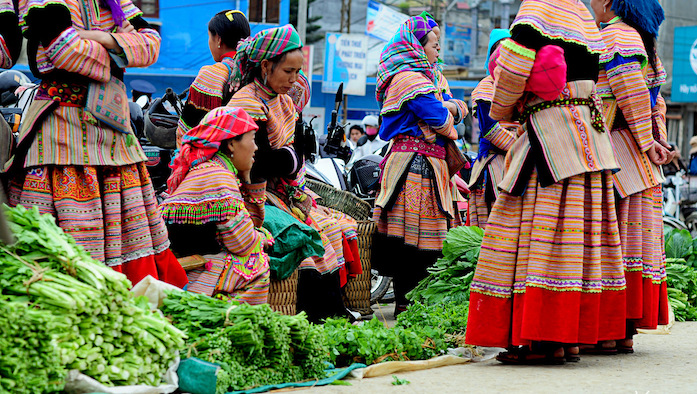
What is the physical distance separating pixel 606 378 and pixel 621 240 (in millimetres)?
1062

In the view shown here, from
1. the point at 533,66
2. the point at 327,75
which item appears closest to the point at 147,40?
the point at 533,66

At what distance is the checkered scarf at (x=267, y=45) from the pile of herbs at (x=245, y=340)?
2099 mm

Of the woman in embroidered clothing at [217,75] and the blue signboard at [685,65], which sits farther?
the blue signboard at [685,65]

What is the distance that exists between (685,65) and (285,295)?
29.4 m

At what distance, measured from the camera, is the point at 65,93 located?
439cm

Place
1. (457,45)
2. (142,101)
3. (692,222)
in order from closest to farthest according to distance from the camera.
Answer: (142,101)
(692,222)
(457,45)

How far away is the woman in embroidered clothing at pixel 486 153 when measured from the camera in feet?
23.7

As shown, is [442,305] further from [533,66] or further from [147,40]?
[147,40]

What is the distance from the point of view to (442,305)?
20.2ft

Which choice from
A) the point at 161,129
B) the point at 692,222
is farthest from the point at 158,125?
the point at 692,222

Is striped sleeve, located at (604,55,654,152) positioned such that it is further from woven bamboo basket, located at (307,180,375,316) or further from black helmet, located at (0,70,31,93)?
black helmet, located at (0,70,31,93)

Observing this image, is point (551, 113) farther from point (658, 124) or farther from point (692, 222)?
point (692, 222)

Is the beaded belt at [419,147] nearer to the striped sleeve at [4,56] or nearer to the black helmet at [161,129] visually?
the black helmet at [161,129]

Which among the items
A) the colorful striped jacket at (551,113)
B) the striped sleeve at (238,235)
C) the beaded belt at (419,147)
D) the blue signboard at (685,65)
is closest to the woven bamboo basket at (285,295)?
the striped sleeve at (238,235)
